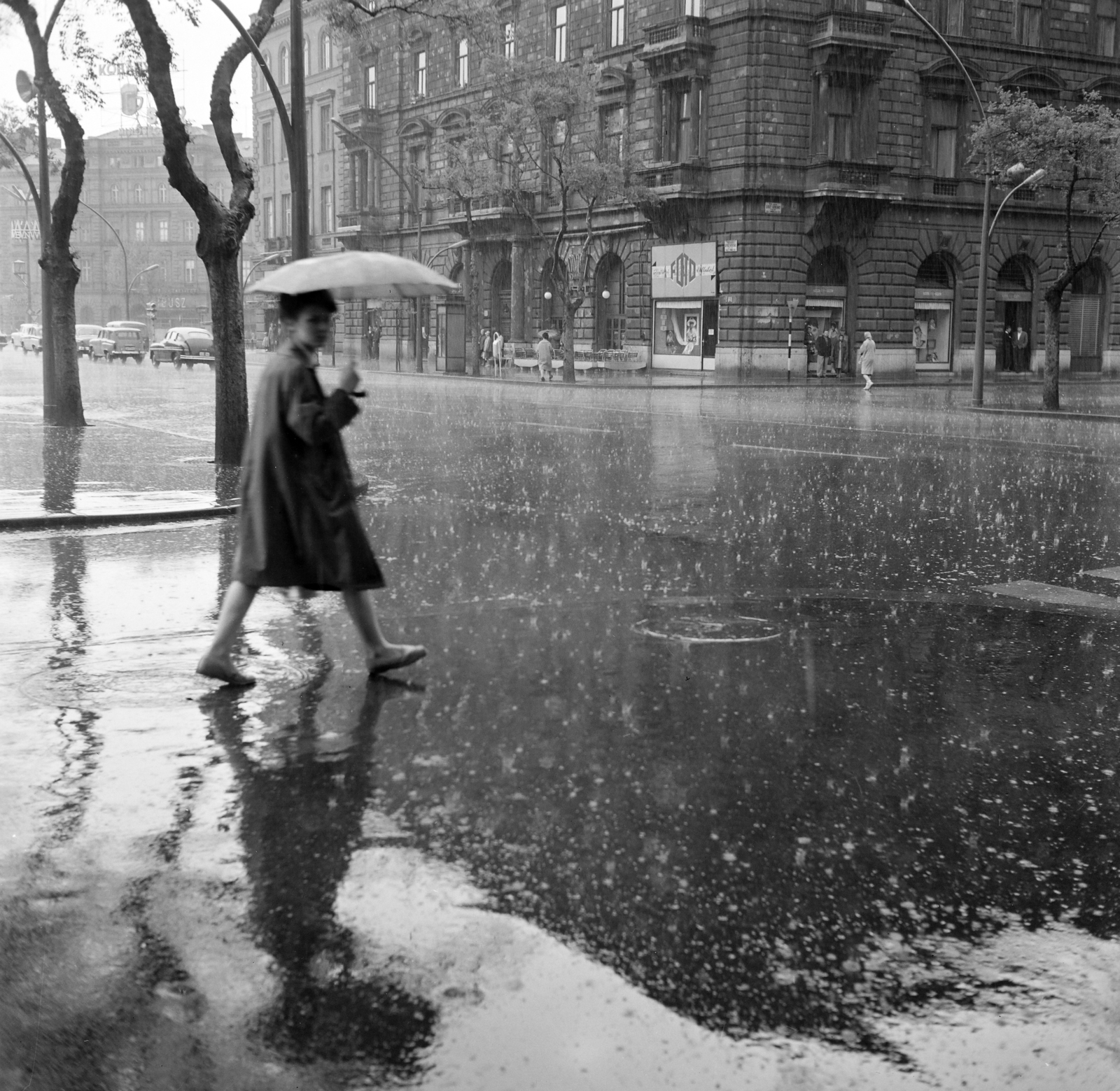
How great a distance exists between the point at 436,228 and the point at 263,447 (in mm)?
57683

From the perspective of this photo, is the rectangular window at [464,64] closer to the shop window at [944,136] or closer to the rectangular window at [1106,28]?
the shop window at [944,136]

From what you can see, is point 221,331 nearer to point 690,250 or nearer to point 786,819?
point 786,819

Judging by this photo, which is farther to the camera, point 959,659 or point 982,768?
point 959,659

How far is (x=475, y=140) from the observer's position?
149ft

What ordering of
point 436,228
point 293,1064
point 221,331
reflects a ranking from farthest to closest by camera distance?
point 436,228, point 221,331, point 293,1064

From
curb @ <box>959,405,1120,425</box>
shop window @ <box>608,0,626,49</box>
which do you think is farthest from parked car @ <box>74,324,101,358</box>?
curb @ <box>959,405,1120,425</box>

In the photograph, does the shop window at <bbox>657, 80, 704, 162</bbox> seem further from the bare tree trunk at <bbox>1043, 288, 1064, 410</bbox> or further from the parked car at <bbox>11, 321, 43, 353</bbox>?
the parked car at <bbox>11, 321, 43, 353</bbox>

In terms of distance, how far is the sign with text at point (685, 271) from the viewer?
1812 inches

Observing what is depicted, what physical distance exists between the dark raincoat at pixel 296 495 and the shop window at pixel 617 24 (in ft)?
155

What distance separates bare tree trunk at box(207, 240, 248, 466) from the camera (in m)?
15.2

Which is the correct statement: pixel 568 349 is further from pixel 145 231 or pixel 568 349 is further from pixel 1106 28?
pixel 145 231

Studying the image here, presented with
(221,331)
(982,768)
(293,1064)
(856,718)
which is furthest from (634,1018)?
(221,331)

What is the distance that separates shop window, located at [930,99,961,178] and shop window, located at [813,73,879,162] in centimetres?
284

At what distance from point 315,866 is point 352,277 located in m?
2.57
